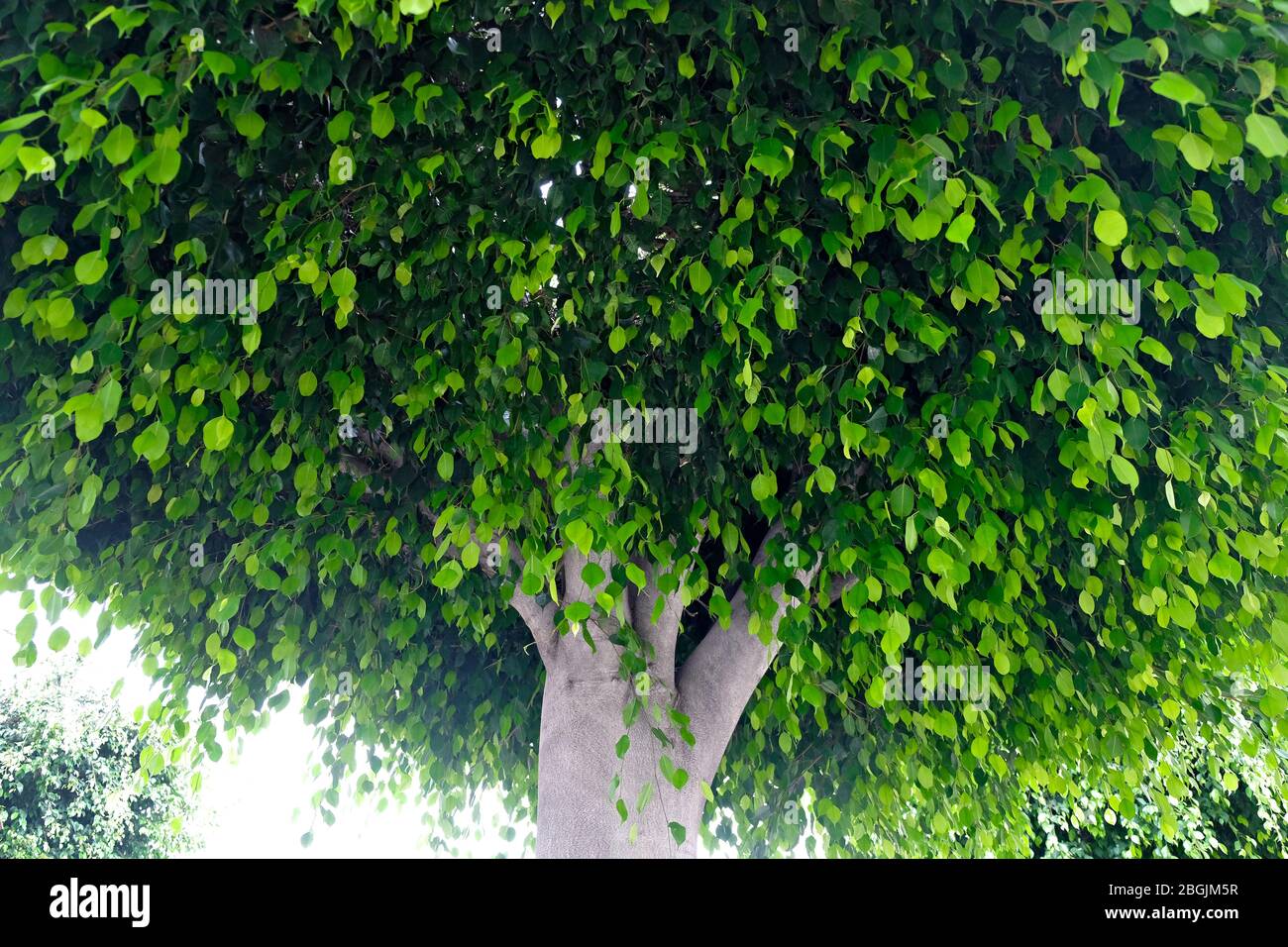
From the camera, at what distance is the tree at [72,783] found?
1230cm

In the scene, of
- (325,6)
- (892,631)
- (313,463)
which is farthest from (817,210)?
(313,463)

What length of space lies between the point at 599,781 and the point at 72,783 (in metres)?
12.0

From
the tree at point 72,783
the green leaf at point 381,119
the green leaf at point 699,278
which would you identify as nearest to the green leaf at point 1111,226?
A: the green leaf at point 699,278

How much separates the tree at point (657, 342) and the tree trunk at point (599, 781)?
0.02 metres

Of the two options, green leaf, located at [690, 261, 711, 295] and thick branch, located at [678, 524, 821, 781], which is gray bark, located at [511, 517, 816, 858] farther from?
green leaf, located at [690, 261, 711, 295]

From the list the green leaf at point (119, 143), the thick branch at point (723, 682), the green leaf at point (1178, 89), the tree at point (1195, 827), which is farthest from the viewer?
the tree at point (1195, 827)

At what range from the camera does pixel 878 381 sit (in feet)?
10.5

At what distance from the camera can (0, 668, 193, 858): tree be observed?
12.3 m

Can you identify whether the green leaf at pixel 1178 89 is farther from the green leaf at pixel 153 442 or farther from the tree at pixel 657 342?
the green leaf at pixel 153 442

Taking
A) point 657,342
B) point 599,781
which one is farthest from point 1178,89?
point 599,781

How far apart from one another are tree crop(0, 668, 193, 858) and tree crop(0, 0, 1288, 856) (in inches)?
408

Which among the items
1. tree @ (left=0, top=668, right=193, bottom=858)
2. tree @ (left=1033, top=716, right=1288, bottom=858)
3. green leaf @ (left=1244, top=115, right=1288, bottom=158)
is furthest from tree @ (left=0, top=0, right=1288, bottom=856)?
tree @ (left=0, top=668, right=193, bottom=858)

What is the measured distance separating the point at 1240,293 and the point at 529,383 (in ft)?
7.47

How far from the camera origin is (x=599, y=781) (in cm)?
400
